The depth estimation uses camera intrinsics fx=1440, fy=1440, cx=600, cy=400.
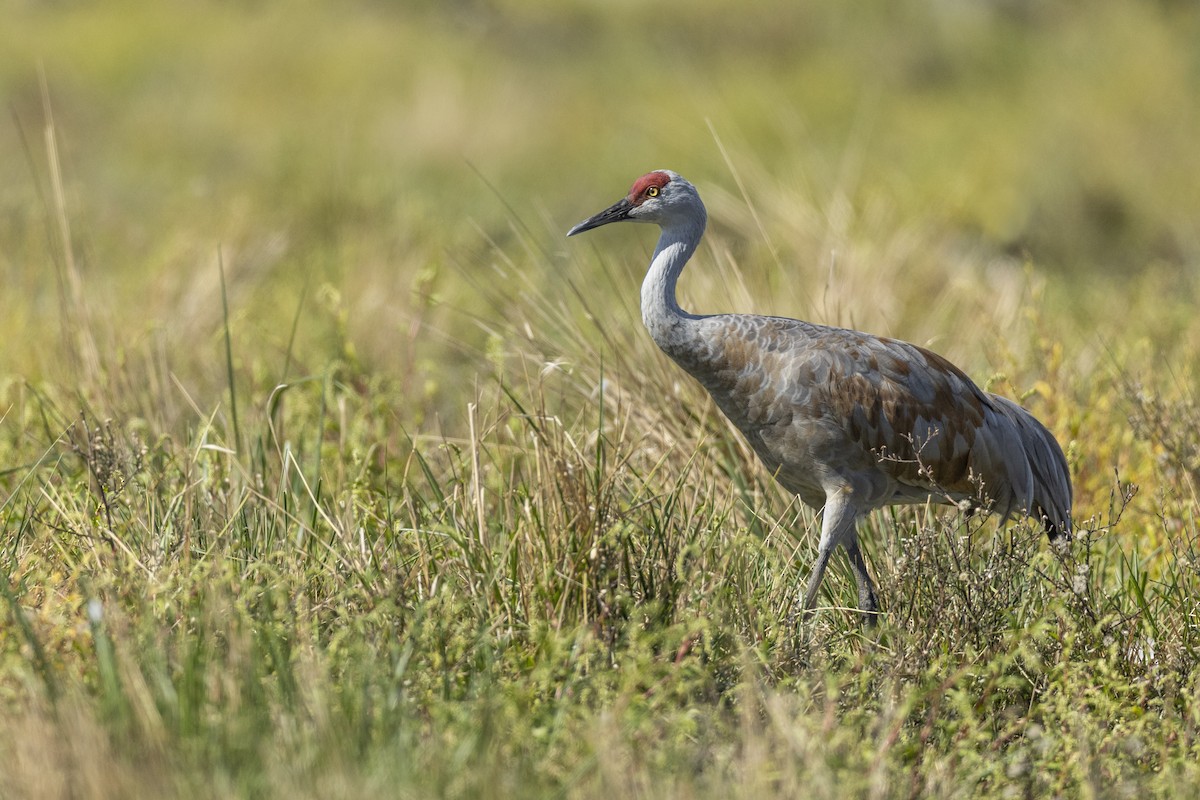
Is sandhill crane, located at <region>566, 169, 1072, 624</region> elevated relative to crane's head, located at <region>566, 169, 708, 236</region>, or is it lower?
lower

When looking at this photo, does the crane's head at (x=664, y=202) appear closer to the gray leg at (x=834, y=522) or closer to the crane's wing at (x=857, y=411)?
the crane's wing at (x=857, y=411)

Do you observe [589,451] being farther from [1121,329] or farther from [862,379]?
[1121,329]

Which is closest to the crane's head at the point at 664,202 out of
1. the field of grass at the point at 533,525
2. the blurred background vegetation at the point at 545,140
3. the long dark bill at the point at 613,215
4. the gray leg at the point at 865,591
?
the long dark bill at the point at 613,215

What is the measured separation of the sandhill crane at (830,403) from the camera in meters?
4.02

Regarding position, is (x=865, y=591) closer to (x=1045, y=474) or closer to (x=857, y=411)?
(x=857, y=411)

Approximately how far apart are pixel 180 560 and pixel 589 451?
1.32 meters

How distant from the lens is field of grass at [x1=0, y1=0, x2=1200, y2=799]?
280 cm

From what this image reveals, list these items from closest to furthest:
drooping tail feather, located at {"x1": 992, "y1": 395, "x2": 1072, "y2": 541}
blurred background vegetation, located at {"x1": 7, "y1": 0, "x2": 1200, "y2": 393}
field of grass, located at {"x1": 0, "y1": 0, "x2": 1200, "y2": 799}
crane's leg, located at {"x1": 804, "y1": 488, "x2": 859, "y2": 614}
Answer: field of grass, located at {"x1": 0, "y1": 0, "x2": 1200, "y2": 799}
crane's leg, located at {"x1": 804, "y1": 488, "x2": 859, "y2": 614}
drooping tail feather, located at {"x1": 992, "y1": 395, "x2": 1072, "y2": 541}
blurred background vegetation, located at {"x1": 7, "y1": 0, "x2": 1200, "y2": 393}

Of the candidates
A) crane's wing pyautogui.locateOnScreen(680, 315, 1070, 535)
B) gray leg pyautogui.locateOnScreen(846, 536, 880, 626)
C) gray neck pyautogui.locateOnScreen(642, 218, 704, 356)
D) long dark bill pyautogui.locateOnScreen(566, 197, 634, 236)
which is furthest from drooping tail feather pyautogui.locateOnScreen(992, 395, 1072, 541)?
long dark bill pyautogui.locateOnScreen(566, 197, 634, 236)

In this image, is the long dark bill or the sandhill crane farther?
the long dark bill

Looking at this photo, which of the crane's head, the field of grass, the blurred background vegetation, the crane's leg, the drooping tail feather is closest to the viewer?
the field of grass

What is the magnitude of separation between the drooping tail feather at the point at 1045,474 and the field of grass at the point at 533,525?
0.46 feet

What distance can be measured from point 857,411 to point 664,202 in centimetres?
83

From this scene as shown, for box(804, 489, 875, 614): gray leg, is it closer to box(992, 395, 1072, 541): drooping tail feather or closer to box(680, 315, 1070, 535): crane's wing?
box(680, 315, 1070, 535): crane's wing
